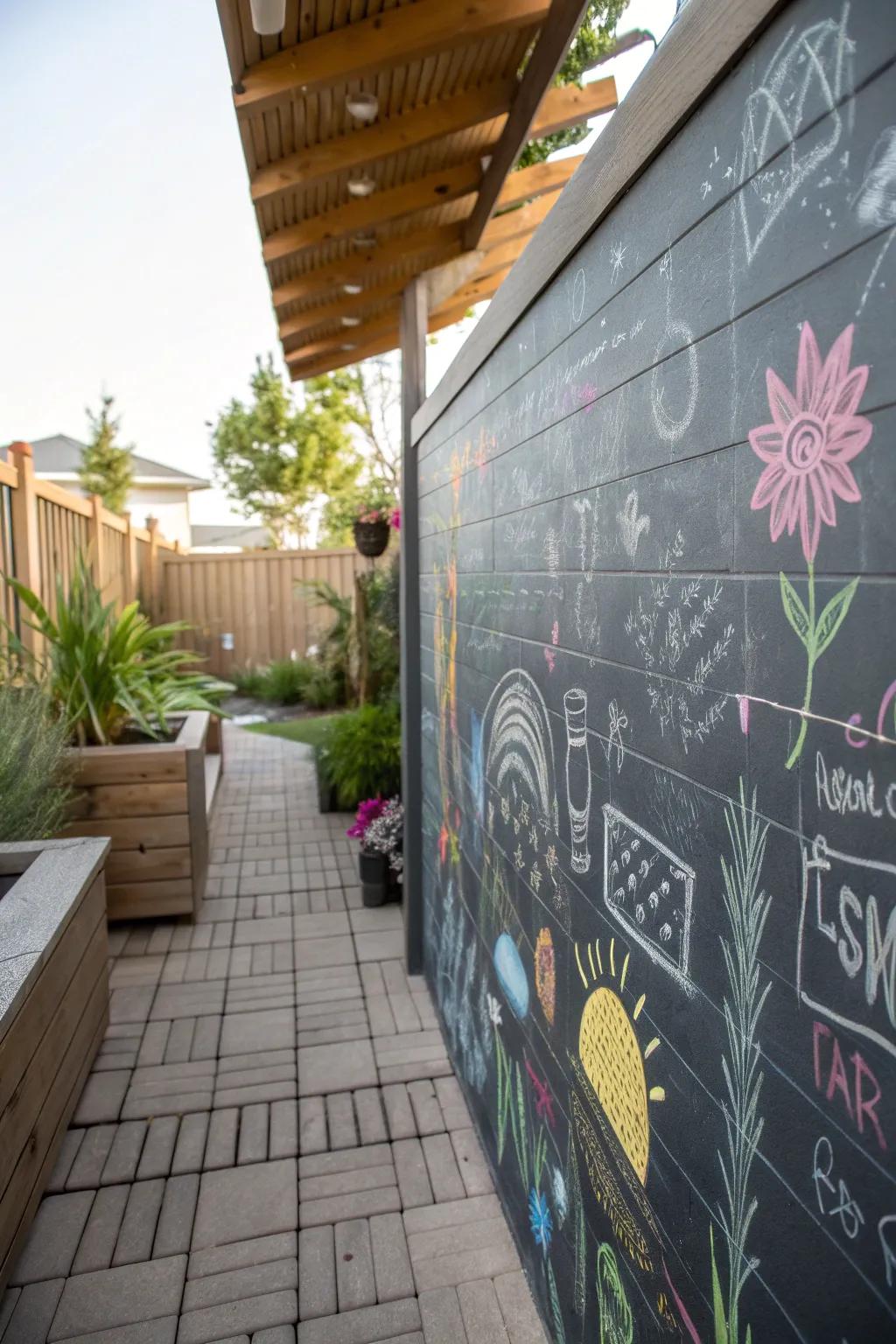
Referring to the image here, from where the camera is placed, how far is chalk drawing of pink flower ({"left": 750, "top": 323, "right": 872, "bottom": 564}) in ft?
2.03

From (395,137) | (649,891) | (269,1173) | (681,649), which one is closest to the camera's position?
(681,649)

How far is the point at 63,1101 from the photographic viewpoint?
2.20 m

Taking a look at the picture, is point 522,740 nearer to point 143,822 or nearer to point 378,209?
point 378,209

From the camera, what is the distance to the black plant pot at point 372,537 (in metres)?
6.06

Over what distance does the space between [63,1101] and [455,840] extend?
124 cm


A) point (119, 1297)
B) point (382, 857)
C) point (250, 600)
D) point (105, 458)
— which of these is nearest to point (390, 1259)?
point (119, 1297)

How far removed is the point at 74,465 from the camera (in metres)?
26.1

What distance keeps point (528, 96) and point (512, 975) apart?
232 centimetres

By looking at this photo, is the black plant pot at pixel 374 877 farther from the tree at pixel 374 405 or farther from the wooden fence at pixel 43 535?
the tree at pixel 374 405

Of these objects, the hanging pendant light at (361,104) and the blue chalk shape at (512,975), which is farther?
the hanging pendant light at (361,104)

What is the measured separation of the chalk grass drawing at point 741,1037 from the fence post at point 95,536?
5.74 metres

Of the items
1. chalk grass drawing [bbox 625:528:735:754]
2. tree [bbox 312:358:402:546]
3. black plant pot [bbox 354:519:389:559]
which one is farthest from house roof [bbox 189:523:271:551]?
chalk grass drawing [bbox 625:528:735:754]

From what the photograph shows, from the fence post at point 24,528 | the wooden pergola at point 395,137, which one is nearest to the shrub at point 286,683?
the fence post at point 24,528

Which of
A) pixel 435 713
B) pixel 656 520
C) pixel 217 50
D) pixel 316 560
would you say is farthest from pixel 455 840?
pixel 316 560
